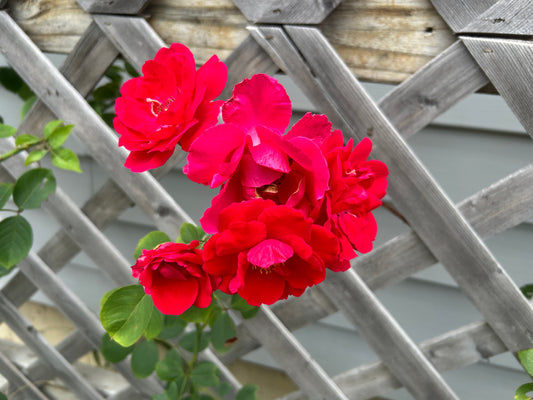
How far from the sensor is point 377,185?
50cm

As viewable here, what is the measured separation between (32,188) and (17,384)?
992 mm

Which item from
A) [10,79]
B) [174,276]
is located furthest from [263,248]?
[10,79]

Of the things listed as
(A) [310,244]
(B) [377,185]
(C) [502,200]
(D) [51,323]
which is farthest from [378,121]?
(D) [51,323]

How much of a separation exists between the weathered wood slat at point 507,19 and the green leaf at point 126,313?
63 centimetres

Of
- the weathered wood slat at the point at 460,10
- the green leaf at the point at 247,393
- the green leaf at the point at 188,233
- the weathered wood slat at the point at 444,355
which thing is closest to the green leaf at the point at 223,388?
the green leaf at the point at 247,393

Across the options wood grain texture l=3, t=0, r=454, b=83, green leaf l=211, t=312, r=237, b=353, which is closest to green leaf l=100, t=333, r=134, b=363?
green leaf l=211, t=312, r=237, b=353

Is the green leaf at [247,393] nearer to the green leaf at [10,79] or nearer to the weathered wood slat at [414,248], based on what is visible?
the weathered wood slat at [414,248]

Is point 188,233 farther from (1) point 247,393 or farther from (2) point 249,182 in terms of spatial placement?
(1) point 247,393

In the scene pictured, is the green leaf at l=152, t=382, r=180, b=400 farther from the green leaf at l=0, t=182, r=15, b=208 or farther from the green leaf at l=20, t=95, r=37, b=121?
the green leaf at l=20, t=95, r=37, b=121

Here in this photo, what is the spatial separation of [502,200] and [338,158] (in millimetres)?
514

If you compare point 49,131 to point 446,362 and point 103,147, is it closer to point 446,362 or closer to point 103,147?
point 103,147

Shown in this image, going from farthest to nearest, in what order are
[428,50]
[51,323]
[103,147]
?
[51,323] → [103,147] → [428,50]

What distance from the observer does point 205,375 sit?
1.03 m

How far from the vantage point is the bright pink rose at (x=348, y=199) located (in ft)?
1.38
